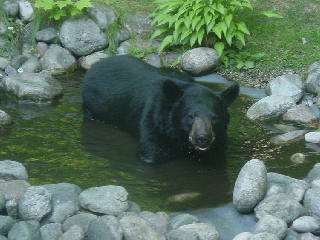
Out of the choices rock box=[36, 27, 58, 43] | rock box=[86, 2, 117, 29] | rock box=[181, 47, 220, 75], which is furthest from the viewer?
rock box=[86, 2, 117, 29]

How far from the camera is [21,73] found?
33.2 ft

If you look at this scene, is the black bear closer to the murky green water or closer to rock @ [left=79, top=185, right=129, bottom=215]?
the murky green water

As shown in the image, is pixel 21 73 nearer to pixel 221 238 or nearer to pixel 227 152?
pixel 227 152

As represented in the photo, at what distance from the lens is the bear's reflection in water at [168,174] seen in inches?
266

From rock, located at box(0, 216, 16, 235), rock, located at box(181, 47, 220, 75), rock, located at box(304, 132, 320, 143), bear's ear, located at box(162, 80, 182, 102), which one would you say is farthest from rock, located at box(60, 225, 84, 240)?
rock, located at box(181, 47, 220, 75)

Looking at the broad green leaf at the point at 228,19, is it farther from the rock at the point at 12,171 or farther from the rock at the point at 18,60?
the rock at the point at 12,171

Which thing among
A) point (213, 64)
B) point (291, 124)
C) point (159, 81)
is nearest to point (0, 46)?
point (213, 64)

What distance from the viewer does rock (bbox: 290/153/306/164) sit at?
297 inches

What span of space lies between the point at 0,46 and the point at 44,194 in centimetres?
587

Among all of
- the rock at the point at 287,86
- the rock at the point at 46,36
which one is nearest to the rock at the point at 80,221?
the rock at the point at 287,86

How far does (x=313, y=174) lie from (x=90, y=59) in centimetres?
508

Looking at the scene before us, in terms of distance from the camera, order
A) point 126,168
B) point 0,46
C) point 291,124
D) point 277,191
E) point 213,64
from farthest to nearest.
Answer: point 0,46
point 213,64
point 291,124
point 126,168
point 277,191

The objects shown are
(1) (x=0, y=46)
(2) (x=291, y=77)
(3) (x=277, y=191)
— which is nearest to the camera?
(3) (x=277, y=191)

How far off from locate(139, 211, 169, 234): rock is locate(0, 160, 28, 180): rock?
1294mm
